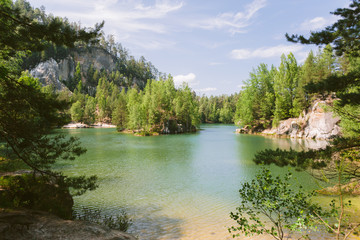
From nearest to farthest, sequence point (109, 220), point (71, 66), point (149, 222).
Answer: point (109, 220), point (149, 222), point (71, 66)

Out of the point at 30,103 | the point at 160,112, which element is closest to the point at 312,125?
the point at 160,112

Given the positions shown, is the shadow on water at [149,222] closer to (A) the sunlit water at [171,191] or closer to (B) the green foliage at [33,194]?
(A) the sunlit water at [171,191]

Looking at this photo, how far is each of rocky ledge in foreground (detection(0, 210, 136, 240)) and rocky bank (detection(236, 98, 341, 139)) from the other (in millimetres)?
35500

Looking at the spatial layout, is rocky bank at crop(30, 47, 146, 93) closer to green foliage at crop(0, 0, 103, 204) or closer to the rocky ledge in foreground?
green foliage at crop(0, 0, 103, 204)

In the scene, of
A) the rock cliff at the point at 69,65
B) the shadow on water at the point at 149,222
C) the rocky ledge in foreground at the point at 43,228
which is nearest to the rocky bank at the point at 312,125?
the shadow on water at the point at 149,222

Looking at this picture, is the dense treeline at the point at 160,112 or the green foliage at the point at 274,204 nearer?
the green foliage at the point at 274,204

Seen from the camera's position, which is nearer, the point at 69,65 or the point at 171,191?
the point at 171,191

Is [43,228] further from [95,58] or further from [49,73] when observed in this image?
[95,58]

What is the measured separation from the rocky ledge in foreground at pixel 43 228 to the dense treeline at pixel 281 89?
3961cm

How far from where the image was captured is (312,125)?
39.1 meters

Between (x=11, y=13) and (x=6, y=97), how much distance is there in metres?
2.16

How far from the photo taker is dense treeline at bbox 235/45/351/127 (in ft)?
133

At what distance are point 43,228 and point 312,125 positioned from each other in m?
42.9

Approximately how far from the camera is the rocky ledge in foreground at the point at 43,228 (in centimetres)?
454
